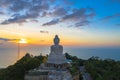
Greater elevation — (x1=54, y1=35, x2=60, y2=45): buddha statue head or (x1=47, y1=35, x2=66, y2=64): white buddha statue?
(x1=54, y1=35, x2=60, y2=45): buddha statue head

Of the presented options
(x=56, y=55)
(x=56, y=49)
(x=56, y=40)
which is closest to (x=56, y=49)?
(x=56, y=49)

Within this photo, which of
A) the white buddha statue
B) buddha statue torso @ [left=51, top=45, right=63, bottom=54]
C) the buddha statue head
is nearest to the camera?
the white buddha statue

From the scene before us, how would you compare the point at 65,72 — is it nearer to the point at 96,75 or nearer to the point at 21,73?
the point at 21,73

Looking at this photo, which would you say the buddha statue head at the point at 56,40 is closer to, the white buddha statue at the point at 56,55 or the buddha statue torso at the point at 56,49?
the white buddha statue at the point at 56,55

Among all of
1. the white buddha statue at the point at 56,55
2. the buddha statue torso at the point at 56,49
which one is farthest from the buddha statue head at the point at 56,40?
the buddha statue torso at the point at 56,49

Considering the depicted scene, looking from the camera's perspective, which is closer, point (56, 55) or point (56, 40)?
point (56, 55)

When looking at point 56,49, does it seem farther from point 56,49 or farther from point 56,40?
point 56,40

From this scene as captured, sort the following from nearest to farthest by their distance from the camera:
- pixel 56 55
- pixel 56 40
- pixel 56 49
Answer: pixel 56 55 < pixel 56 49 < pixel 56 40

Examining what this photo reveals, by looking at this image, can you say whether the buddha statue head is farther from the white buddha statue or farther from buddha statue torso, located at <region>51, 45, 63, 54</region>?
buddha statue torso, located at <region>51, 45, 63, 54</region>

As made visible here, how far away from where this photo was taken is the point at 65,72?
68.0ft

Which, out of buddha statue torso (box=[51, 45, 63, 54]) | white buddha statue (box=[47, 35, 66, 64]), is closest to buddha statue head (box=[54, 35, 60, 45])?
white buddha statue (box=[47, 35, 66, 64])

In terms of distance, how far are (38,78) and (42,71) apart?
77 centimetres

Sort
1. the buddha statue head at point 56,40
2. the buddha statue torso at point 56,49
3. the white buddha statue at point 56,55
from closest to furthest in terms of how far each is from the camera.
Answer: the white buddha statue at point 56,55, the buddha statue torso at point 56,49, the buddha statue head at point 56,40

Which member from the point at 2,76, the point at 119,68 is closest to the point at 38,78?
the point at 2,76
